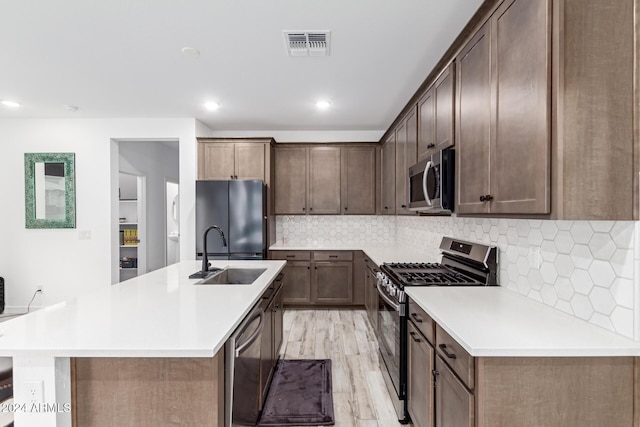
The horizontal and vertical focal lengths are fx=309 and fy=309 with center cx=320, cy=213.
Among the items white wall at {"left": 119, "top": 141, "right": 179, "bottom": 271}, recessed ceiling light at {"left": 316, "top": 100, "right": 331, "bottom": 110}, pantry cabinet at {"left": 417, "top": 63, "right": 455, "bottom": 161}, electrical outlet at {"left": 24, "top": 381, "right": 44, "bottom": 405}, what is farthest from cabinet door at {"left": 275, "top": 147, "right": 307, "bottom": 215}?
electrical outlet at {"left": 24, "top": 381, "right": 44, "bottom": 405}

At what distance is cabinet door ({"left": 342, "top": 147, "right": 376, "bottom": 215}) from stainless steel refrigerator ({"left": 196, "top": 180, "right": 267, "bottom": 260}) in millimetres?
1353

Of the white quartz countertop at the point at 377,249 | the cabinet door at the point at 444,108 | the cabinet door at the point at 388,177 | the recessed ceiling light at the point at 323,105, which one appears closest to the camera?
the cabinet door at the point at 444,108

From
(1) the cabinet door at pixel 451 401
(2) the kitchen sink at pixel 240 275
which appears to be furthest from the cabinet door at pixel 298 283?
(1) the cabinet door at pixel 451 401

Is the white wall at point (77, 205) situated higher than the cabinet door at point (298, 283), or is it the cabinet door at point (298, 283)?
the white wall at point (77, 205)

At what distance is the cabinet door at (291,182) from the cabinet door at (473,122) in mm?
2954

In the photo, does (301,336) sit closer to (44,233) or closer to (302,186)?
(302,186)

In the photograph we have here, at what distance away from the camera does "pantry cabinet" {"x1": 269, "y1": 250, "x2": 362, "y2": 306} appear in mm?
4414

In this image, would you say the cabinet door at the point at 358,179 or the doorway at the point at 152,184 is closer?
the cabinet door at the point at 358,179

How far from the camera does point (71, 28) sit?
7.00ft

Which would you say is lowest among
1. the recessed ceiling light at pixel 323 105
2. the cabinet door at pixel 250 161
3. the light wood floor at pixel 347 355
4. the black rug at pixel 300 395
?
the light wood floor at pixel 347 355

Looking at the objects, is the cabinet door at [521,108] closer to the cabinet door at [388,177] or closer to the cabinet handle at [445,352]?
the cabinet handle at [445,352]

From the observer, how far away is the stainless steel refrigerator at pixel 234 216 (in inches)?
158

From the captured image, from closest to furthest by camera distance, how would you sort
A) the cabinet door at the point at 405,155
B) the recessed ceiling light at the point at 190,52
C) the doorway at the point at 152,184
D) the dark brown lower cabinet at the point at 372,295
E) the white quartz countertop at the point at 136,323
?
the white quartz countertop at the point at 136,323
the recessed ceiling light at the point at 190,52
the cabinet door at the point at 405,155
the dark brown lower cabinet at the point at 372,295
the doorway at the point at 152,184

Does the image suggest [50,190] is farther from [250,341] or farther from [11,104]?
[250,341]
